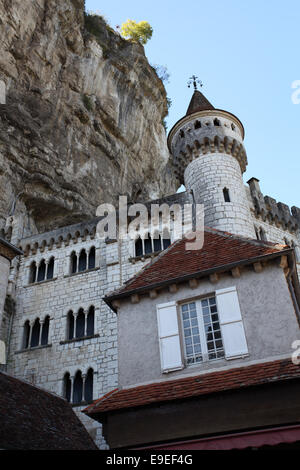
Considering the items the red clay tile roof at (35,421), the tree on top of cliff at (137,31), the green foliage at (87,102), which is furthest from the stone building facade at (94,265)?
the tree on top of cliff at (137,31)

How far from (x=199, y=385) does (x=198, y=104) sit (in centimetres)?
1847

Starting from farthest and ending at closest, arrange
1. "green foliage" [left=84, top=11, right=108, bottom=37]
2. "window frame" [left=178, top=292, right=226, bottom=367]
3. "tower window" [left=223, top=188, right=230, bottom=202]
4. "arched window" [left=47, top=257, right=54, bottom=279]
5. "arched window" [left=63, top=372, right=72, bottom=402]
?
1. "green foliage" [left=84, top=11, right=108, bottom=37]
2. "arched window" [left=47, top=257, right=54, bottom=279]
3. "tower window" [left=223, top=188, right=230, bottom=202]
4. "arched window" [left=63, top=372, right=72, bottom=402]
5. "window frame" [left=178, top=292, right=226, bottom=367]

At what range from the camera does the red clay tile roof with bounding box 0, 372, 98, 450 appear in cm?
955

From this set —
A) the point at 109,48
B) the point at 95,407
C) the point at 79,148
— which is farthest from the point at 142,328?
the point at 109,48

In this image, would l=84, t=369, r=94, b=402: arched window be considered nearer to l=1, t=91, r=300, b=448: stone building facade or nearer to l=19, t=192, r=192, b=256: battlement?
l=1, t=91, r=300, b=448: stone building facade

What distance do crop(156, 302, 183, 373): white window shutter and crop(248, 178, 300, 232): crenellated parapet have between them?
13.4m

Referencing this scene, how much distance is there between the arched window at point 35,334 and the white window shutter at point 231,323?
1207 cm

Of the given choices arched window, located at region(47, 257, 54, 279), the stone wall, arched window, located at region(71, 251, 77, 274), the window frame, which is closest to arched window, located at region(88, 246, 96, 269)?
arched window, located at region(71, 251, 77, 274)

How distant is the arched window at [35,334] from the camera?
1938cm

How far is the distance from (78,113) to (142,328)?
21247 mm

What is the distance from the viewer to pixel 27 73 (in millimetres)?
25781

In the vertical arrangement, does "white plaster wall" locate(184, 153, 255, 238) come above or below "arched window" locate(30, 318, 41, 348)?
above

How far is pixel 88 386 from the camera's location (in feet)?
56.3

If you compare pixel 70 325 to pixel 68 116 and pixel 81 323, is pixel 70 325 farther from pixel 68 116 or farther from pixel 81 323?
pixel 68 116
